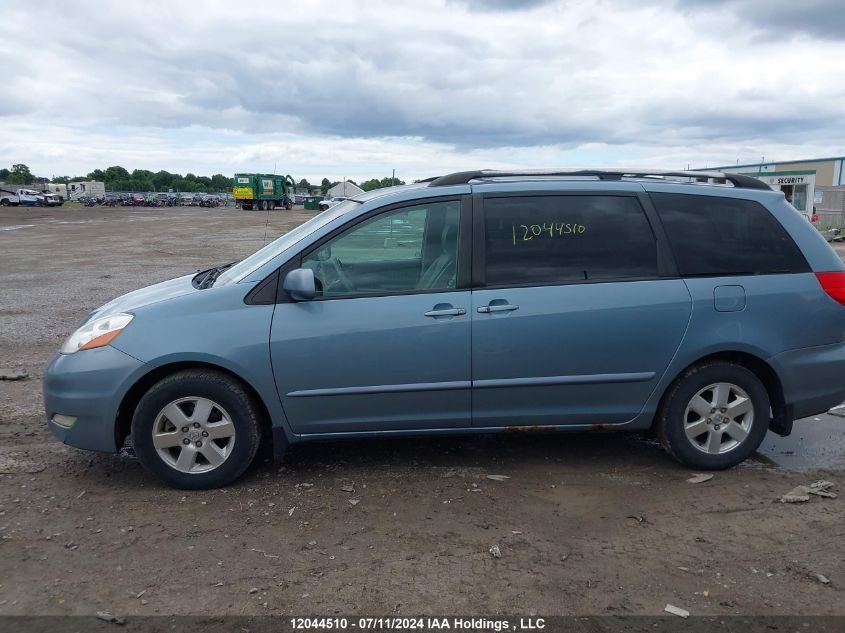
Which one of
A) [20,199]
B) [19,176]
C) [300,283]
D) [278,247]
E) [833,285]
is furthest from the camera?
[19,176]

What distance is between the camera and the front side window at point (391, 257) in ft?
14.1

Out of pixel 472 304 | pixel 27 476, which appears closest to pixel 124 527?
pixel 27 476

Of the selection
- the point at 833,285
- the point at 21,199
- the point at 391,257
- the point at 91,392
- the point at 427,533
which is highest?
the point at 21,199

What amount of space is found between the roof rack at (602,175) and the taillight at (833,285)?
2.27ft

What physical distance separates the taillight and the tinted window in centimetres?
111

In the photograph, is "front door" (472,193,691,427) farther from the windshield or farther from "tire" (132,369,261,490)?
"tire" (132,369,261,490)

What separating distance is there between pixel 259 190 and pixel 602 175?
235 ft

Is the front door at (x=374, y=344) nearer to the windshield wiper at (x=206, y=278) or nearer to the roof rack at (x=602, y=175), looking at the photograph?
the roof rack at (x=602, y=175)

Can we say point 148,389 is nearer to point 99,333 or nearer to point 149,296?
point 99,333

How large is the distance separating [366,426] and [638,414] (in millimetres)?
1705

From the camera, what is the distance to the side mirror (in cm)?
408

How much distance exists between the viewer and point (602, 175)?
185 inches

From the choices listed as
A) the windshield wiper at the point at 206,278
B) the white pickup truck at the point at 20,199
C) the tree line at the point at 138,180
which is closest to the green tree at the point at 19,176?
the tree line at the point at 138,180

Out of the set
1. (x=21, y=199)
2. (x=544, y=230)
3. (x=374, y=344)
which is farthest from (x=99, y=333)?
(x=21, y=199)
